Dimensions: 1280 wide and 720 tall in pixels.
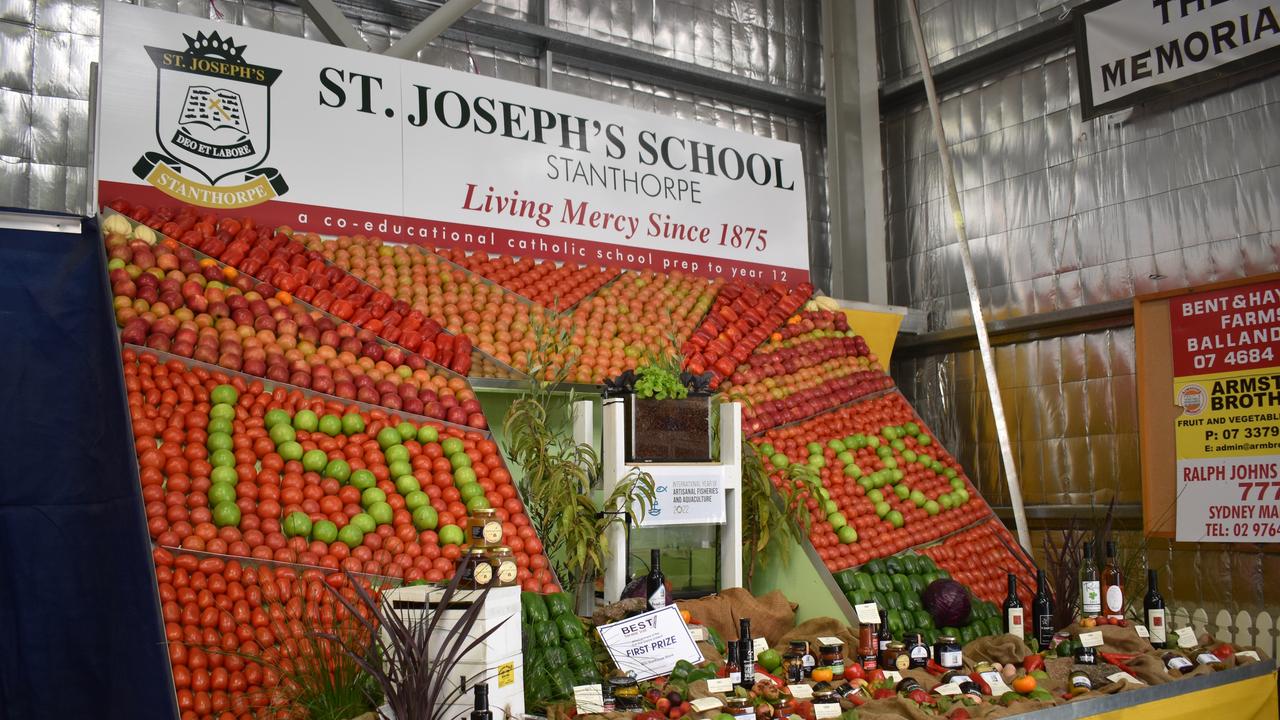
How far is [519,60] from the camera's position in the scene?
931 centimetres

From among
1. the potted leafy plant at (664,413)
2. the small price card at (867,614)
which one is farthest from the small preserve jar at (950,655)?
the potted leafy plant at (664,413)

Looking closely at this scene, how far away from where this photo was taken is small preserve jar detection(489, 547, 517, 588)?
296cm

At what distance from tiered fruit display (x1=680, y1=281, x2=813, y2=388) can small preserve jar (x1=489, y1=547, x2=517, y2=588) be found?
115 inches

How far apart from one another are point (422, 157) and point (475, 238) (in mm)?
611

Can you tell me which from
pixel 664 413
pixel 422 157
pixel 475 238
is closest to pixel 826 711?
pixel 664 413

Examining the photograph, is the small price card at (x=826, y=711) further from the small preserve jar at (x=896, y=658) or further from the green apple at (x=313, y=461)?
the green apple at (x=313, y=461)

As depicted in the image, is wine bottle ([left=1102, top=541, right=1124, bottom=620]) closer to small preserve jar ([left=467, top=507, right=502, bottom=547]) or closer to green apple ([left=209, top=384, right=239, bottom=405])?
small preserve jar ([left=467, top=507, right=502, bottom=547])

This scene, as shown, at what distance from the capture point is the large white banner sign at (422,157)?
5.70 meters

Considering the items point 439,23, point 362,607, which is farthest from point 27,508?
point 439,23

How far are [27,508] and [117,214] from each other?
6.52 feet

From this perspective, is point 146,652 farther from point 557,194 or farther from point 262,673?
point 557,194

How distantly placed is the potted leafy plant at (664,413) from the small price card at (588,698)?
1.55 m

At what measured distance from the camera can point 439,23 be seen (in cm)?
755

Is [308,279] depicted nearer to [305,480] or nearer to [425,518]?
[305,480]
